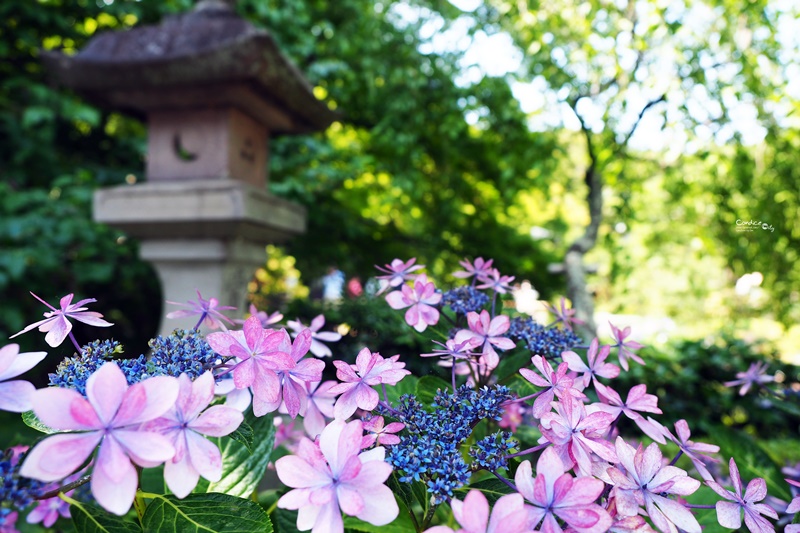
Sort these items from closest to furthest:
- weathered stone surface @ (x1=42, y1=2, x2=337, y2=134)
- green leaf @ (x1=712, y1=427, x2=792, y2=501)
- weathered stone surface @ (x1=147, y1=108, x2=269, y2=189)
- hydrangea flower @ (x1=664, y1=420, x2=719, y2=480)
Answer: hydrangea flower @ (x1=664, y1=420, x2=719, y2=480)
green leaf @ (x1=712, y1=427, x2=792, y2=501)
weathered stone surface @ (x1=42, y1=2, x2=337, y2=134)
weathered stone surface @ (x1=147, y1=108, x2=269, y2=189)

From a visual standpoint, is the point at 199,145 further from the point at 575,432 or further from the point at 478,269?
the point at 575,432

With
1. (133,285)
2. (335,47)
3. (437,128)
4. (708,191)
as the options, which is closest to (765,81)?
(708,191)

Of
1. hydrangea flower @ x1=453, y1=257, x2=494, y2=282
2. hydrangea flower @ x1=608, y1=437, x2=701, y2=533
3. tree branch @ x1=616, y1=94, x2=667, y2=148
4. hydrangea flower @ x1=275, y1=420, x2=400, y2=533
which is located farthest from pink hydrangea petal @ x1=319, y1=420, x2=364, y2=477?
tree branch @ x1=616, y1=94, x2=667, y2=148

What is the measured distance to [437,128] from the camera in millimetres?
4477

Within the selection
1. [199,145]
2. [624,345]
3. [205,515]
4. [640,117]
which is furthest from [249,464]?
[640,117]

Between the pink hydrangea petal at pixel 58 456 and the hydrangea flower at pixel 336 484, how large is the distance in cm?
13

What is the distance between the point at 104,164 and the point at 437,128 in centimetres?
287

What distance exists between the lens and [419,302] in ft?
2.35

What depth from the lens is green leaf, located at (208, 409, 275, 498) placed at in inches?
28.4

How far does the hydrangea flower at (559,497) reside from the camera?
39cm

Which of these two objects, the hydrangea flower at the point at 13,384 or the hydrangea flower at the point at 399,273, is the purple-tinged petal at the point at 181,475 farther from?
the hydrangea flower at the point at 399,273

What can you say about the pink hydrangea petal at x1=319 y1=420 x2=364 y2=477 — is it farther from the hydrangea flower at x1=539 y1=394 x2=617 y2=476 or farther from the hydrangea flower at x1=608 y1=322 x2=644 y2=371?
the hydrangea flower at x1=608 y1=322 x2=644 y2=371

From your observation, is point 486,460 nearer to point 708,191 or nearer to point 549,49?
point 549,49

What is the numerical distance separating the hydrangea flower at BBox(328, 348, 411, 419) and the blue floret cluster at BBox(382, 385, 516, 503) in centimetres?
3
